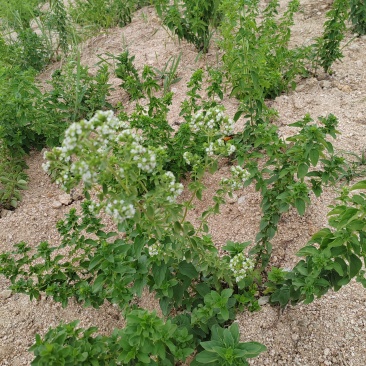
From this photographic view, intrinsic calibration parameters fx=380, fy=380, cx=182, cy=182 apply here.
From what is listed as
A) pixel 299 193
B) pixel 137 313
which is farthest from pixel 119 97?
pixel 137 313

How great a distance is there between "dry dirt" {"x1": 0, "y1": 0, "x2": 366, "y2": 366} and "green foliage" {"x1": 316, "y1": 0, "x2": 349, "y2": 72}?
24 centimetres

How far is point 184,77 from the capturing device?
15.6 feet

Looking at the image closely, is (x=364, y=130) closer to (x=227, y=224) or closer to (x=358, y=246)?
(x=227, y=224)

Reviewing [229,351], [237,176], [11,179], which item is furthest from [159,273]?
[11,179]

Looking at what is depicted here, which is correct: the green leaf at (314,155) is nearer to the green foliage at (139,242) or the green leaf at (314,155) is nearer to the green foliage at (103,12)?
the green foliage at (139,242)

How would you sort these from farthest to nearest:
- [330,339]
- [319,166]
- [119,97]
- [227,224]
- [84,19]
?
1. [84,19]
2. [119,97]
3. [319,166]
4. [227,224]
5. [330,339]

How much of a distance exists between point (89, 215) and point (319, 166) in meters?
2.10

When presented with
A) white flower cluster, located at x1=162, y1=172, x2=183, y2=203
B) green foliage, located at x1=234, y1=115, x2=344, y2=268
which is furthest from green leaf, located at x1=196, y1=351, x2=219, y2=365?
green foliage, located at x1=234, y1=115, x2=344, y2=268

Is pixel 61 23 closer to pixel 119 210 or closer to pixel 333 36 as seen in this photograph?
pixel 333 36

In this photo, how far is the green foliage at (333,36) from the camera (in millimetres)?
4023

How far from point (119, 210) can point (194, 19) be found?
139 inches

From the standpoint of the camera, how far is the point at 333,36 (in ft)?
13.5

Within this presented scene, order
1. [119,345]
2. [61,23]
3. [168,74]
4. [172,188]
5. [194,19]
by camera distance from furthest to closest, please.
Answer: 1. [61,23]
2. [168,74]
3. [194,19]
4. [119,345]
5. [172,188]

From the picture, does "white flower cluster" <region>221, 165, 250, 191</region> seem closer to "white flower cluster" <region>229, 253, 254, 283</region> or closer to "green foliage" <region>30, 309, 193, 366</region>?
"white flower cluster" <region>229, 253, 254, 283</region>
